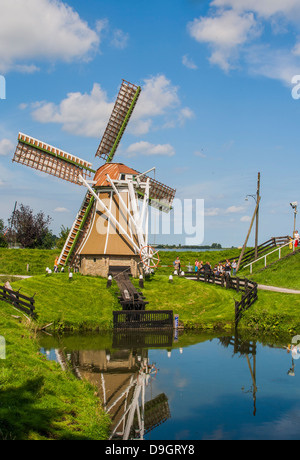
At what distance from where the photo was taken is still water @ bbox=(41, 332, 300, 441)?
1192cm

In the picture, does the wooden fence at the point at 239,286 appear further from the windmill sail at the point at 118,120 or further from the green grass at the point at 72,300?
the windmill sail at the point at 118,120

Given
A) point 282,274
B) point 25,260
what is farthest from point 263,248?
point 25,260

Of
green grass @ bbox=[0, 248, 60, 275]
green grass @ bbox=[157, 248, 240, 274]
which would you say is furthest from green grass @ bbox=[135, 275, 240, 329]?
green grass @ bbox=[157, 248, 240, 274]

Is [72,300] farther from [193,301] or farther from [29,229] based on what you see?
[29,229]

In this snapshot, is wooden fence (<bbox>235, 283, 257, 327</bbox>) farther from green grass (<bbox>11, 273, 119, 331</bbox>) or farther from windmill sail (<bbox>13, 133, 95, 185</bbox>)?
windmill sail (<bbox>13, 133, 95, 185</bbox>)

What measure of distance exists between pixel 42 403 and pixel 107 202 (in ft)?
73.9

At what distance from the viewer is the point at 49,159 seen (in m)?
32.8

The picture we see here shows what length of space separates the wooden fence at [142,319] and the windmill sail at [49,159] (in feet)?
43.1

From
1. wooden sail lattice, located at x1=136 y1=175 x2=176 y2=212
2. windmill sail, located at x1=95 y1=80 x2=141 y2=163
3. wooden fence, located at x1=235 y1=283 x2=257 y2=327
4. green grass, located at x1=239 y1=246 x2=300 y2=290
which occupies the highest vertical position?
windmill sail, located at x1=95 y1=80 x2=141 y2=163

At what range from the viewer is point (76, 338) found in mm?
22312

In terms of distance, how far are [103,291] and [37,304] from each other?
480 cm

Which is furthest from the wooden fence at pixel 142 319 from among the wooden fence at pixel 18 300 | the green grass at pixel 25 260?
the green grass at pixel 25 260

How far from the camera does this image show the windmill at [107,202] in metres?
31.7

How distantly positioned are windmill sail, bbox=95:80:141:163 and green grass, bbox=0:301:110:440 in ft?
73.0
